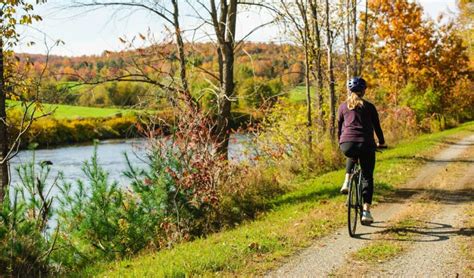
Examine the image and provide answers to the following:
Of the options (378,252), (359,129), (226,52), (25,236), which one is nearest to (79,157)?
(226,52)

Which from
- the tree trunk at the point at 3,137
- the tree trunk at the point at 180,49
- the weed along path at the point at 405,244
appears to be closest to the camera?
the weed along path at the point at 405,244

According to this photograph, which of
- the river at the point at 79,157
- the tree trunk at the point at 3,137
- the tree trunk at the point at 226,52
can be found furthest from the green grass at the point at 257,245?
the river at the point at 79,157

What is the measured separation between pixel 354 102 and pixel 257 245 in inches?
96.3

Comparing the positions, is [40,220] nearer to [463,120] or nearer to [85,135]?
[463,120]

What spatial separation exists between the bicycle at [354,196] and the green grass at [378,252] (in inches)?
22.8

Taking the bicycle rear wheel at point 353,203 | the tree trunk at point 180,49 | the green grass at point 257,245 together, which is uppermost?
the tree trunk at point 180,49

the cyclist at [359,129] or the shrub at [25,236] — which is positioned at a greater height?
the cyclist at [359,129]

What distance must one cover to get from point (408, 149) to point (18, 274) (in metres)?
14.8

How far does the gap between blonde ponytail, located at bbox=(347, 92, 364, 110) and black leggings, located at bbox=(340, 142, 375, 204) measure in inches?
21.0

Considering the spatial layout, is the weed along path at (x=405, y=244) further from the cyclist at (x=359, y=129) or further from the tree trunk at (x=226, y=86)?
the tree trunk at (x=226, y=86)

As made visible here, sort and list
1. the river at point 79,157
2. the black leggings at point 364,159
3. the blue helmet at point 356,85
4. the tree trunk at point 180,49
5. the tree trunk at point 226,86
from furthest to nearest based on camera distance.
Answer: the river at point 79,157, the tree trunk at point 226,86, the tree trunk at point 180,49, the blue helmet at point 356,85, the black leggings at point 364,159

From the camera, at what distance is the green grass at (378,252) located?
6.41 metres

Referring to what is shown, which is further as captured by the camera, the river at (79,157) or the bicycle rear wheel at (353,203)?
the river at (79,157)

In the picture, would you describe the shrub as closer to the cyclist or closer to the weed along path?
the weed along path
